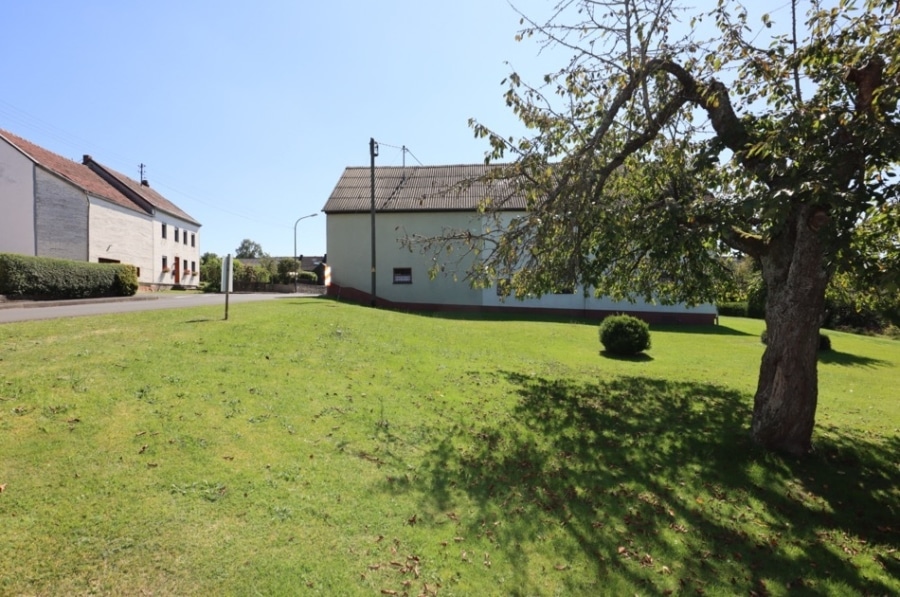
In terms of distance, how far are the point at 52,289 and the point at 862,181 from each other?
24592mm

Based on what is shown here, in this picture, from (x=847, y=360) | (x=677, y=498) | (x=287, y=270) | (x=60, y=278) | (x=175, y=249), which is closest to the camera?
(x=677, y=498)

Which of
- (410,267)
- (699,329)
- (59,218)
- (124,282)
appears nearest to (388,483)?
(410,267)

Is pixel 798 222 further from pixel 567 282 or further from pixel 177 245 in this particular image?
pixel 177 245

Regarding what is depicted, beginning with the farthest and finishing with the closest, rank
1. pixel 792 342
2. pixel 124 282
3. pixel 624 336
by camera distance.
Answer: pixel 124 282
pixel 624 336
pixel 792 342

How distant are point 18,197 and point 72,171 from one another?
4590 mm

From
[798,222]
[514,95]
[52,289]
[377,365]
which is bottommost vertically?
[377,365]

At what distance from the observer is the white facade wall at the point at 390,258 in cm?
2600

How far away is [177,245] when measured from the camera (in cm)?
4166

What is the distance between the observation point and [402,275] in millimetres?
26438

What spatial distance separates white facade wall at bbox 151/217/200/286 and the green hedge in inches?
652

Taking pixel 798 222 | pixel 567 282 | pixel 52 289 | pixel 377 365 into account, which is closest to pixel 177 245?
pixel 52 289

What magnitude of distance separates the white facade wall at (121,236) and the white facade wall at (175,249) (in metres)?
1.19

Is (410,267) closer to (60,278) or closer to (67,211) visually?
(60,278)

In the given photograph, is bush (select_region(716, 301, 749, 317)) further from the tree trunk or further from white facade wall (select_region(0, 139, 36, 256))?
white facade wall (select_region(0, 139, 36, 256))
